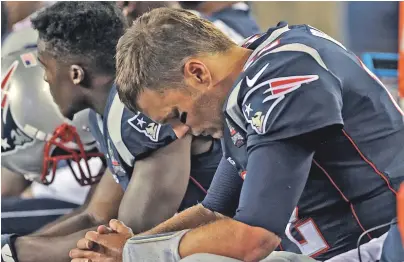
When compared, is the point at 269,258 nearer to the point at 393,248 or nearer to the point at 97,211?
the point at 393,248

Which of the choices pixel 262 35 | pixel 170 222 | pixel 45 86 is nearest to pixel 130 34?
pixel 262 35

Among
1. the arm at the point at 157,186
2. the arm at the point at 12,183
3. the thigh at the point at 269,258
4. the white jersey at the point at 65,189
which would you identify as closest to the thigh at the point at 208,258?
the thigh at the point at 269,258

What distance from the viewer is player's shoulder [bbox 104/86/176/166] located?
156cm

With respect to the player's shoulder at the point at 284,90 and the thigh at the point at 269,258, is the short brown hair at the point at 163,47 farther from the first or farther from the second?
the thigh at the point at 269,258

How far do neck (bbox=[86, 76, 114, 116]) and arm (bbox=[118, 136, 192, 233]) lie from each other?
20 centimetres

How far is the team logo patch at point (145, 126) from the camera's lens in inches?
61.4

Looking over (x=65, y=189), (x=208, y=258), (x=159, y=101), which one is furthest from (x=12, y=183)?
(x=208, y=258)

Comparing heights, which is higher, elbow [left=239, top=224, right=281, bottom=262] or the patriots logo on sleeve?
the patriots logo on sleeve

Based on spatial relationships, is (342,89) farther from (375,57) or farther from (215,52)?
Answer: (375,57)

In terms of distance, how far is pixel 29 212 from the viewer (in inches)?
82.0

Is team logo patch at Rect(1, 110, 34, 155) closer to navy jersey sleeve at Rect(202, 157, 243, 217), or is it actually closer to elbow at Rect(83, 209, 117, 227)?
elbow at Rect(83, 209, 117, 227)

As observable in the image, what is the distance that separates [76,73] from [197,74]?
1.86 ft

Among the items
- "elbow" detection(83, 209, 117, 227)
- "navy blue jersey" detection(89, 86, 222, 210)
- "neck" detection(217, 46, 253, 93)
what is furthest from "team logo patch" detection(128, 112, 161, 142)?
"neck" detection(217, 46, 253, 93)

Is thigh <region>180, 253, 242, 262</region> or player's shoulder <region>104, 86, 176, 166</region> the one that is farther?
player's shoulder <region>104, 86, 176, 166</region>
